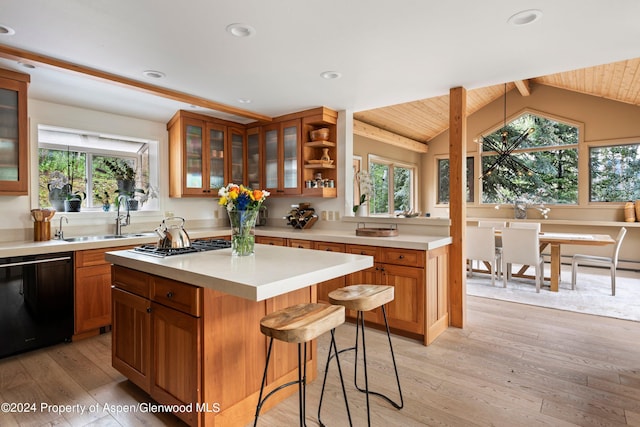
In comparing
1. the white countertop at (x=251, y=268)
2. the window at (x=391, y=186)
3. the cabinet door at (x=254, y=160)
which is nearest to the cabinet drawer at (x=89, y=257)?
the white countertop at (x=251, y=268)

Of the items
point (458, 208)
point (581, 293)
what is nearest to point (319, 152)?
point (458, 208)

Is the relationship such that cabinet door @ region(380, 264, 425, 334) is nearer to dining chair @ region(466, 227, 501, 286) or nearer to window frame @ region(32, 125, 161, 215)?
dining chair @ region(466, 227, 501, 286)

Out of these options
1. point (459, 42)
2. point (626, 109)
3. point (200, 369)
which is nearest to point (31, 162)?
point (200, 369)

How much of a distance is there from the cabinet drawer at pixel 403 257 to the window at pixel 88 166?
2.83m

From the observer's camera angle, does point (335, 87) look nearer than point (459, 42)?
No

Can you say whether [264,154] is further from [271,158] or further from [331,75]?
[331,75]

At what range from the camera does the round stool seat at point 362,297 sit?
1.85 m

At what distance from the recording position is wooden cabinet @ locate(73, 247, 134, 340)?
120 inches

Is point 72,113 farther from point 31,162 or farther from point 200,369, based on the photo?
point 200,369

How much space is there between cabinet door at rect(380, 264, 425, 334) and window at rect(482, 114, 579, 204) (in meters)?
Result: 5.04

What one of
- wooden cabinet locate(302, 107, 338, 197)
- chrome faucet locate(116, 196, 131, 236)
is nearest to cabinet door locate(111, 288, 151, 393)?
chrome faucet locate(116, 196, 131, 236)

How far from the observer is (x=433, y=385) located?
7.73 ft

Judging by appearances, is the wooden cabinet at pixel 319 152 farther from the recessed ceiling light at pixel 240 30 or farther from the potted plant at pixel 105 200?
the potted plant at pixel 105 200

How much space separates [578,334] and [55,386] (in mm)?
4267
